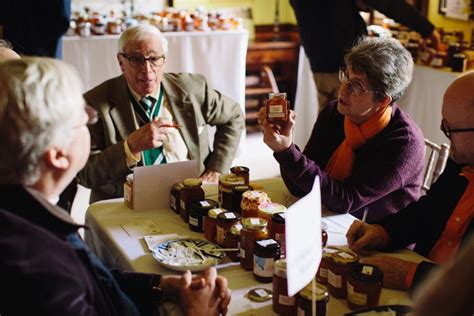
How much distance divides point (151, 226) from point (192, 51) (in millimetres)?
2769

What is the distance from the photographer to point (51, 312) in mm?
1132

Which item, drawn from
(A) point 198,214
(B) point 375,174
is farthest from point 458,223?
(A) point 198,214

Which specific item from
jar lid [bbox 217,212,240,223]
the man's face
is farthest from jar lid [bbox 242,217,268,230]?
the man's face

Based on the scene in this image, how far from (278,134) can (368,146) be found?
1.10 feet

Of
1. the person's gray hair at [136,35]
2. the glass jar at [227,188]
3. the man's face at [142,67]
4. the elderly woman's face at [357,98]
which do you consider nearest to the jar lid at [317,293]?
the glass jar at [227,188]

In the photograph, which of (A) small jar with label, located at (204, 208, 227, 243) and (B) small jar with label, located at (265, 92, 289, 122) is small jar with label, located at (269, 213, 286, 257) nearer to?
(A) small jar with label, located at (204, 208, 227, 243)

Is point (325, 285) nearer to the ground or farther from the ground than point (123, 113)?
nearer to the ground

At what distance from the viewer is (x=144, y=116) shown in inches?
100.0

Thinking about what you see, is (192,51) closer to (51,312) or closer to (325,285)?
(325,285)

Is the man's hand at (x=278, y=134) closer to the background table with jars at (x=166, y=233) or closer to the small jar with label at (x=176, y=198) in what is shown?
the background table with jars at (x=166, y=233)

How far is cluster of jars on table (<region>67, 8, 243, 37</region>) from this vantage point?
432cm

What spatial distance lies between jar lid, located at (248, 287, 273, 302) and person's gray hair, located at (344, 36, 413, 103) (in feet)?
3.00

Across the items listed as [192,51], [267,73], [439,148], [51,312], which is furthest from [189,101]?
[267,73]

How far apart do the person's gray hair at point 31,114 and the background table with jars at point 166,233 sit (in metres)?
0.48
